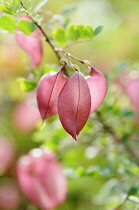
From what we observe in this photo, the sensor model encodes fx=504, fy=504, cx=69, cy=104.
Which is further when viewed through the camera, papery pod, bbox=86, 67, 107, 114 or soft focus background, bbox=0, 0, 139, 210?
soft focus background, bbox=0, 0, 139, 210

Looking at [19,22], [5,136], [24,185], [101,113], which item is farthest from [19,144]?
[19,22]

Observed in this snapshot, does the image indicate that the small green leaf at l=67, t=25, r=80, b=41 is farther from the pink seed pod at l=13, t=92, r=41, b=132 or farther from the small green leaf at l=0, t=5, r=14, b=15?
the pink seed pod at l=13, t=92, r=41, b=132

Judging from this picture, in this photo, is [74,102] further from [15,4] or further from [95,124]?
[95,124]

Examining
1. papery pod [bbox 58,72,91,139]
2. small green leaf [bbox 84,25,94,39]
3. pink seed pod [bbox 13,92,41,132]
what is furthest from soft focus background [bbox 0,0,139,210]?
papery pod [bbox 58,72,91,139]

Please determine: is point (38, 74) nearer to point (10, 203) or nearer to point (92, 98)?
point (92, 98)

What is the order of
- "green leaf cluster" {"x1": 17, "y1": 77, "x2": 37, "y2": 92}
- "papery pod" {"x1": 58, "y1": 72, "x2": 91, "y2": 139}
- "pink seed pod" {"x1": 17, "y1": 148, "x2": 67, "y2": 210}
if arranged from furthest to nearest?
1. "pink seed pod" {"x1": 17, "y1": 148, "x2": 67, "y2": 210}
2. "green leaf cluster" {"x1": 17, "y1": 77, "x2": 37, "y2": 92}
3. "papery pod" {"x1": 58, "y1": 72, "x2": 91, "y2": 139}

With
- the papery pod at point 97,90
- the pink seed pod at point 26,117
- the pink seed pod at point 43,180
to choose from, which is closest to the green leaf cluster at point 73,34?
the papery pod at point 97,90

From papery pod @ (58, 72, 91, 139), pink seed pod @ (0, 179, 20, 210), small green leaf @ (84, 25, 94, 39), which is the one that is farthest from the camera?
pink seed pod @ (0, 179, 20, 210)
